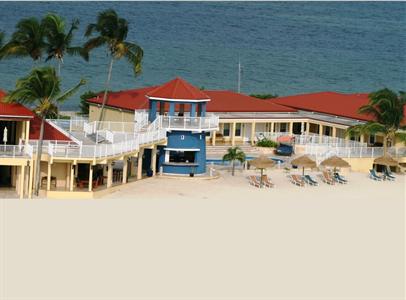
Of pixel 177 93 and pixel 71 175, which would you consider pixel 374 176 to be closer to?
pixel 177 93

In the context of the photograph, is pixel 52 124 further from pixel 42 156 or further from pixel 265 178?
pixel 265 178

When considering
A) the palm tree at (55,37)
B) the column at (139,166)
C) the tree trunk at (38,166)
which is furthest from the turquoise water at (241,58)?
the tree trunk at (38,166)

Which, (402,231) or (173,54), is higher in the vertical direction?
(173,54)

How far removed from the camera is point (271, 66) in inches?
5792

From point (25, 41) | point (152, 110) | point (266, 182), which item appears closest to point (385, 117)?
point (266, 182)

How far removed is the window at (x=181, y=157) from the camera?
58.5 metres

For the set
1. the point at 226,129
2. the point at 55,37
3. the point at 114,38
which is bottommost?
the point at 226,129

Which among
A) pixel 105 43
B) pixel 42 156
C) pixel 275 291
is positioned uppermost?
pixel 105 43

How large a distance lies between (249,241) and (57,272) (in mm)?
7749

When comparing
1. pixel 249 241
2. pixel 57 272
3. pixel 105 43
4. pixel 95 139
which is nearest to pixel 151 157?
pixel 95 139

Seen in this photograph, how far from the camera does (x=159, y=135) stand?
189 ft

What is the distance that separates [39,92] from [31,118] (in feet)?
3.88

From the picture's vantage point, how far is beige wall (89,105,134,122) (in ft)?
218

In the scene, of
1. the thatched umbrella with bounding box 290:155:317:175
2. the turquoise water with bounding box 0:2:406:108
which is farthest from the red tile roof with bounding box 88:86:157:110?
the turquoise water with bounding box 0:2:406:108
